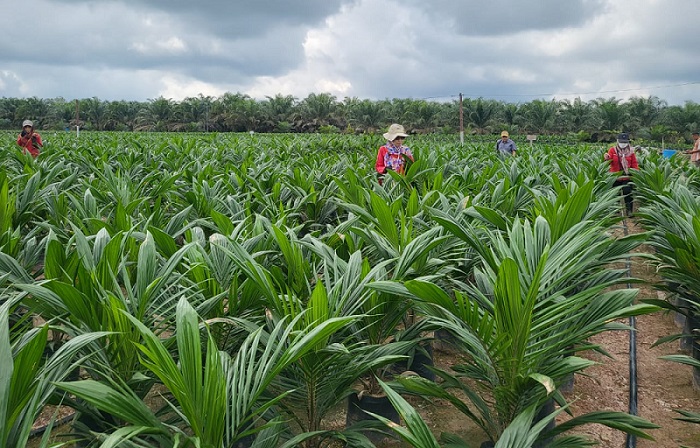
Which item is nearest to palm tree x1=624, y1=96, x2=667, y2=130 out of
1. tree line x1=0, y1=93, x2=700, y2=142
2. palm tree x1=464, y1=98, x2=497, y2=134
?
tree line x1=0, y1=93, x2=700, y2=142

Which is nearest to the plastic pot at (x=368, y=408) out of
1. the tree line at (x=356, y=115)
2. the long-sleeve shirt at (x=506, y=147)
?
the long-sleeve shirt at (x=506, y=147)

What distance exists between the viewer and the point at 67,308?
1627 mm

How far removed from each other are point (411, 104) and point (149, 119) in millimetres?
21840

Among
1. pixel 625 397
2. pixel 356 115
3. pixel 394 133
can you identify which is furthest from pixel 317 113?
pixel 625 397

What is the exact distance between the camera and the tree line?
35.9 metres

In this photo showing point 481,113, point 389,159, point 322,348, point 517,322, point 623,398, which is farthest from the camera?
point 481,113

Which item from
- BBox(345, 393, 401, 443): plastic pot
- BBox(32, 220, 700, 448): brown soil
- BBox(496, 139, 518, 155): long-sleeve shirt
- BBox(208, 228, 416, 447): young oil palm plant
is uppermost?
BBox(496, 139, 518, 155): long-sleeve shirt

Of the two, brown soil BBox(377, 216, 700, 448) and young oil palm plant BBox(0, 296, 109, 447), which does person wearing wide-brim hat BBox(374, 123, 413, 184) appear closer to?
brown soil BBox(377, 216, 700, 448)

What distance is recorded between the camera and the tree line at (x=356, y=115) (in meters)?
35.9

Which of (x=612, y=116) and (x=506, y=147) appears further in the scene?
(x=612, y=116)

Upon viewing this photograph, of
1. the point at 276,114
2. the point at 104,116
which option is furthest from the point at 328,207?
the point at 104,116

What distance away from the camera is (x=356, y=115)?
43906 millimetres

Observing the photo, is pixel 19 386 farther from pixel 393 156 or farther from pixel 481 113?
pixel 481 113

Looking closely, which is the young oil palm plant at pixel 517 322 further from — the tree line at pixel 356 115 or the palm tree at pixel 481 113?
the palm tree at pixel 481 113
